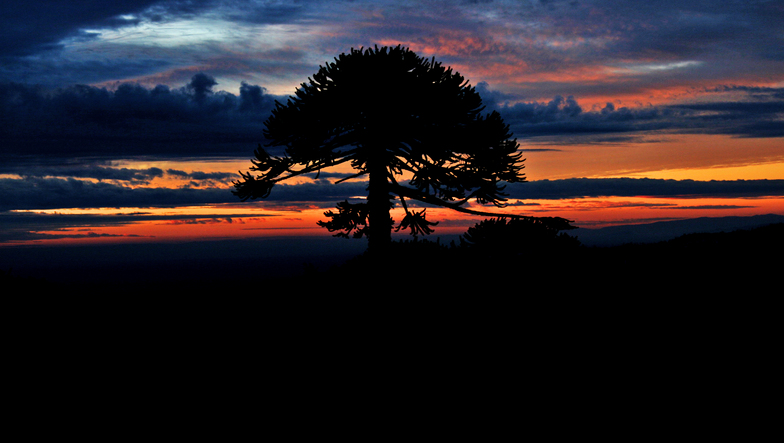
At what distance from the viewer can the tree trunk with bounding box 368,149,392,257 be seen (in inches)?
663

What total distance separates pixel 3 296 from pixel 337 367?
638cm

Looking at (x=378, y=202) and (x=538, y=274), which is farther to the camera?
(x=378, y=202)

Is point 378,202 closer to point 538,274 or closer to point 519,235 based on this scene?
point 519,235

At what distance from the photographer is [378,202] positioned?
16969 mm

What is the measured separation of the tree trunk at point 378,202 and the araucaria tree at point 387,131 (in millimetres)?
35

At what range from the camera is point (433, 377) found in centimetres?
575

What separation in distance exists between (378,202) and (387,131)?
246 cm

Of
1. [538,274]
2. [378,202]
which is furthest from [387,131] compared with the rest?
[538,274]

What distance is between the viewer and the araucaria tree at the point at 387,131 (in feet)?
54.0

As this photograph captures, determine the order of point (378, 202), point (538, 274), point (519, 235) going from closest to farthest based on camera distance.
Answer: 1. point (538, 274)
2. point (519, 235)
3. point (378, 202)

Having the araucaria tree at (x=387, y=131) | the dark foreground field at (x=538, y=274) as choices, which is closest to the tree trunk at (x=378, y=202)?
the araucaria tree at (x=387, y=131)

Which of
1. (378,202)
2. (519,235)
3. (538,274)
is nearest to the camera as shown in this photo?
(538,274)

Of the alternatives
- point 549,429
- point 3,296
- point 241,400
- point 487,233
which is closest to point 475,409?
point 549,429

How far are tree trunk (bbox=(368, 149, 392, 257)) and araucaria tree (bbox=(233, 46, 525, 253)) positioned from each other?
0.03 m
